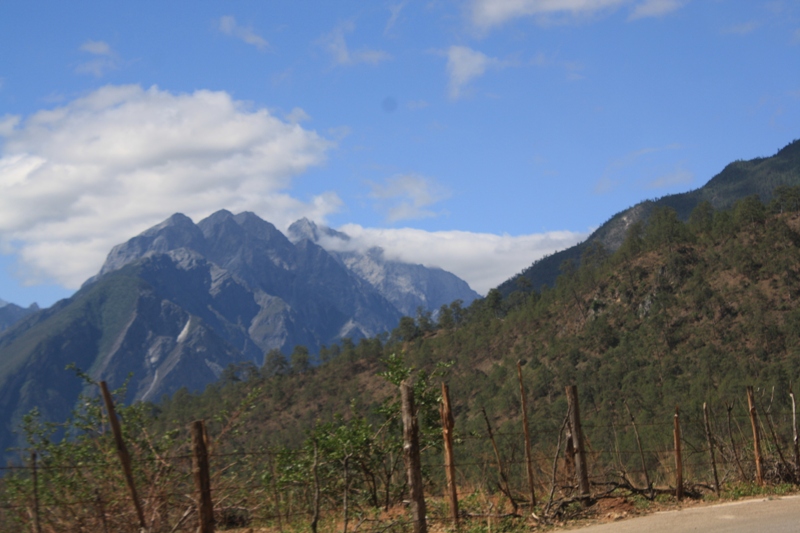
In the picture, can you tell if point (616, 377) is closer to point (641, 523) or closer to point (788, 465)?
point (788, 465)

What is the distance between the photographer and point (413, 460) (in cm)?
796

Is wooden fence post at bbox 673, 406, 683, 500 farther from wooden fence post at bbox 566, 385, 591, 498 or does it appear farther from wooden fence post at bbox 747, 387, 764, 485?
wooden fence post at bbox 747, 387, 764, 485

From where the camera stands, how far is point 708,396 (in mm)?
47188

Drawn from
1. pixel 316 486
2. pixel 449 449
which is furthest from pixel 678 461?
pixel 316 486

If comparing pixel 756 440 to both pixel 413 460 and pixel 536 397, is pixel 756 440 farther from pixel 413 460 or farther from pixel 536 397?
pixel 536 397

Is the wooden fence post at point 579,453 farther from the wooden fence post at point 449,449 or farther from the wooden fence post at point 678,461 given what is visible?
the wooden fence post at point 449,449

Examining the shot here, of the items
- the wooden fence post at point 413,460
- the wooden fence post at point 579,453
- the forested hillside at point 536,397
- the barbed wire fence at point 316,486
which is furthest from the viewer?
the wooden fence post at point 579,453

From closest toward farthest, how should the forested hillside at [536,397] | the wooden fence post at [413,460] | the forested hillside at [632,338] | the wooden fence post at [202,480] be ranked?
the wooden fence post at [202,480], the wooden fence post at [413,460], the forested hillside at [536,397], the forested hillside at [632,338]

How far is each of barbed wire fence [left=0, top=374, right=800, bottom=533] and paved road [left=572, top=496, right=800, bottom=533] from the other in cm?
76

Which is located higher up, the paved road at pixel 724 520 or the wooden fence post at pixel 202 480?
the wooden fence post at pixel 202 480

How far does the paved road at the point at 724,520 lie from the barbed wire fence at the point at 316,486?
2.48ft

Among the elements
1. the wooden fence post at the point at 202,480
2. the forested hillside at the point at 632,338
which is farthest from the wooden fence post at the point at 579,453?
the forested hillside at the point at 632,338

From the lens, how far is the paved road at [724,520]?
869 centimetres

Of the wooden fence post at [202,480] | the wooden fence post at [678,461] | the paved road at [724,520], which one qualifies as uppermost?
the wooden fence post at [202,480]
